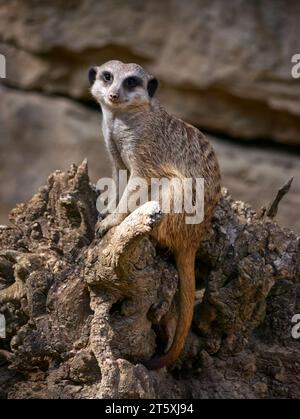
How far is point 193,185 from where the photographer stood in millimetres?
3279

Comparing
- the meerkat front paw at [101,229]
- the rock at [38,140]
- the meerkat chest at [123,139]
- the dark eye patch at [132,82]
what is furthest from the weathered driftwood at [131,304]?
the rock at [38,140]

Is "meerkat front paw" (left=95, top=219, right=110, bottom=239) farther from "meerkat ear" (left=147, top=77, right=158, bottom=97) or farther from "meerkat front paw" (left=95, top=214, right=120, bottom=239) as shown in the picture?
"meerkat ear" (left=147, top=77, right=158, bottom=97)

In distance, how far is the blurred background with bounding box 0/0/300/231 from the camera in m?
5.92

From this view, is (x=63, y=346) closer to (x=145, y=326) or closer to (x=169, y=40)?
(x=145, y=326)

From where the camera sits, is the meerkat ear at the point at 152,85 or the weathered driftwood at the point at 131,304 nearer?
the weathered driftwood at the point at 131,304

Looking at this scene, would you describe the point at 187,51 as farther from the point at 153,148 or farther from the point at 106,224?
the point at 106,224

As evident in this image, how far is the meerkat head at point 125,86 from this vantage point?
3.40 m

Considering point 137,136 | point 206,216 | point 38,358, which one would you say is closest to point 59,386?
point 38,358

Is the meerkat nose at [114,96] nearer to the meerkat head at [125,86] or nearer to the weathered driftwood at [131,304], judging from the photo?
the meerkat head at [125,86]

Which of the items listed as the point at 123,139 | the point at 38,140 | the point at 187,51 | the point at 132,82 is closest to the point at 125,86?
the point at 132,82

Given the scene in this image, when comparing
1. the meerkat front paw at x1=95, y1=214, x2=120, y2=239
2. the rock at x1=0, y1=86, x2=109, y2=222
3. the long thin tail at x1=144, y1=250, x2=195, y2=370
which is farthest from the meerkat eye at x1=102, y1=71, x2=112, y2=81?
the rock at x1=0, y1=86, x2=109, y2=222

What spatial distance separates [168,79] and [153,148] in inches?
107

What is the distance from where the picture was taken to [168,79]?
609cm

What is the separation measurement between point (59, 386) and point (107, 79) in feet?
3.89
